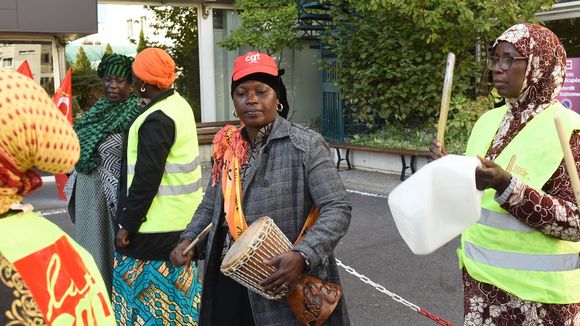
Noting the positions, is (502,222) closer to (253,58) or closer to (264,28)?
(253,58)

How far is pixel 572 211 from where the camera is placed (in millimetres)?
2150

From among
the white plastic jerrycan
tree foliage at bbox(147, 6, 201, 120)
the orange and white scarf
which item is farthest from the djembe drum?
tree foliage at bbox(147, 6, 201, 120)

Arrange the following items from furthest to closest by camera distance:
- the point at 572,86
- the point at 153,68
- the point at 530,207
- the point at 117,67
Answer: the point at 572,86
the point at 117,67
the point at 153,68
the point at 530,207

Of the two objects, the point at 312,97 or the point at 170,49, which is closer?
the point at 170,49

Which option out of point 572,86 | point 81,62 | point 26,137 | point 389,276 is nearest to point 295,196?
point 26,137

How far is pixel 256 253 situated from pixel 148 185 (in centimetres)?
130

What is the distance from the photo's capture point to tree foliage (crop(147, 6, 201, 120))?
1386 cm

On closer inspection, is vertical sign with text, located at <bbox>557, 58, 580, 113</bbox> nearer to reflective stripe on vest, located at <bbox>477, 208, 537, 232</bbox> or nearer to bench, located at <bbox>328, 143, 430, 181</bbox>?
bench, located at <bbox>328, 143, 430, 181</bbox>

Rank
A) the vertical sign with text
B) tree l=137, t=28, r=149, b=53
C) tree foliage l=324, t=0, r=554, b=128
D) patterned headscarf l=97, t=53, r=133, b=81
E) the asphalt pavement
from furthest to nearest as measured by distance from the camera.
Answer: tree l=137, t=28, r=149, b=53
tree foliage l=324, t=0, r=554, b=128
the vertical sign with text
the asphalt pavement
patterned headscarf l=97, t=53, r=133, b=81

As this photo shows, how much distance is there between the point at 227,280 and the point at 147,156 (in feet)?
3.39

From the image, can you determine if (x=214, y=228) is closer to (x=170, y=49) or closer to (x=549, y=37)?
(x=549, y=37)

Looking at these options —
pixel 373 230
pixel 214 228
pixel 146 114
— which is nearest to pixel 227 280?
pixel 214 228

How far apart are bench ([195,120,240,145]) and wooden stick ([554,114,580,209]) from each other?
Result: 10869mm

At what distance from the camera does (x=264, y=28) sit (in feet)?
41.2
